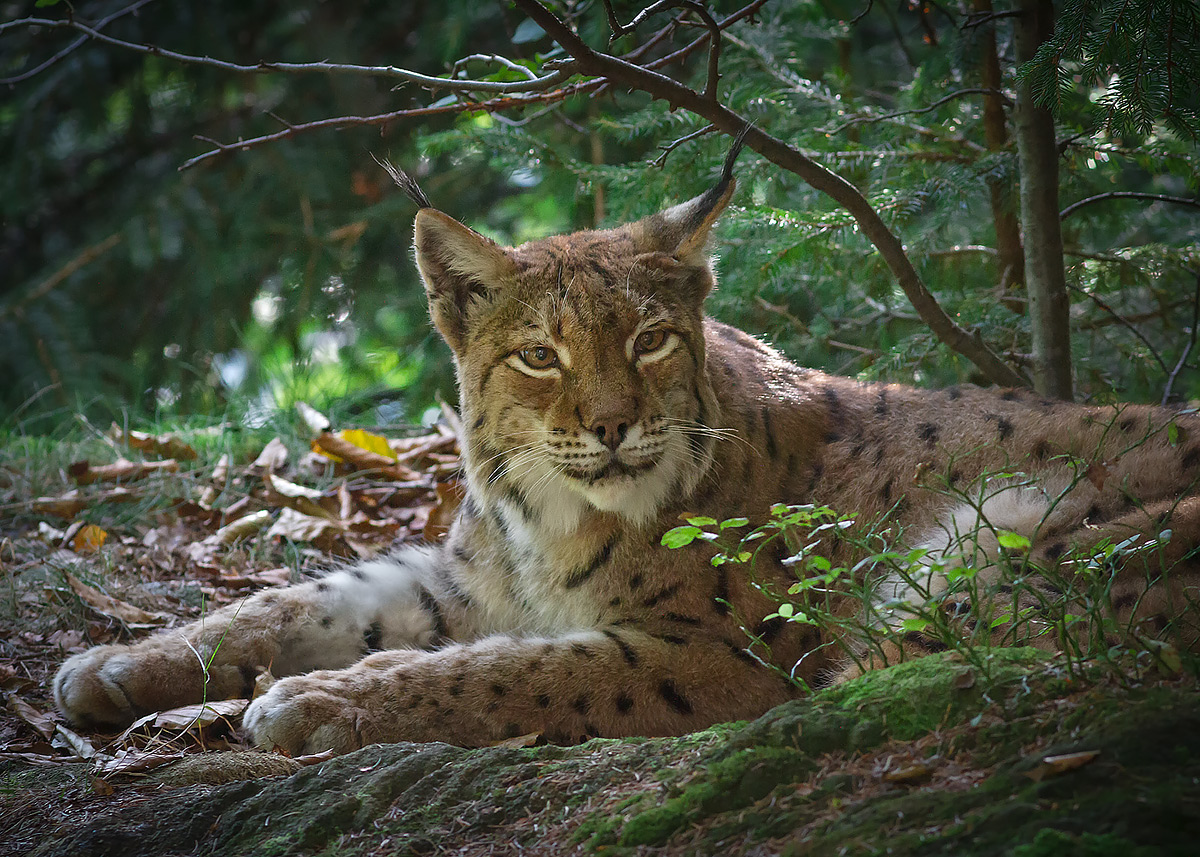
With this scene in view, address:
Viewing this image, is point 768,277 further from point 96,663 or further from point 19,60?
point 19,60

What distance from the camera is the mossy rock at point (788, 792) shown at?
1643mm

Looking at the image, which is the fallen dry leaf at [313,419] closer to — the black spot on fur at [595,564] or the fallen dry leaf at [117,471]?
the fallen dry leaf at [117,471]

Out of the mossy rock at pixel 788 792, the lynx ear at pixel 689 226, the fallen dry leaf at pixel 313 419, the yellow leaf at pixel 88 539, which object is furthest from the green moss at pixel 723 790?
the fallen dry leaf at pixel 313 419

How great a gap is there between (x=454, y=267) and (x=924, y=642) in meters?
2.18

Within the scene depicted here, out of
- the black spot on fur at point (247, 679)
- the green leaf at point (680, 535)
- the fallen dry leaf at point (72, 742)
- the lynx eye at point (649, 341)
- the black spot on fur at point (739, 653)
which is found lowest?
the fallen dry leaf at point (72, 742)

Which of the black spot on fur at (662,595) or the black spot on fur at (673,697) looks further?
the black spot on fur at (662,595)

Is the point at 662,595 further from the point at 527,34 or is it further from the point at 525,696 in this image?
the point at 527,34

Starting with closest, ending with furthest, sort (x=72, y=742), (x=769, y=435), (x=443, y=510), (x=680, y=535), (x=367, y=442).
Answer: (x=680, y=535) < (x=72, y=742) < (x=769, y=435) < (x=443, y=510) < (x=367, y=442)

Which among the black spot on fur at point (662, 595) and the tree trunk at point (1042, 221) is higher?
the tree trunk at point (1042, 221)

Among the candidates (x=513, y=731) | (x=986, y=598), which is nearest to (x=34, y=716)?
A: (x=513, y=731)

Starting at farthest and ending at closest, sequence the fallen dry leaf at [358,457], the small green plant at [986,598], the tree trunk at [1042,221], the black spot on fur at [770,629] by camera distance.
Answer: the fallen dry leaf at [358,457]
the tree trunk at [1042,221]
the black spot on fur at [770,629]
the small green plant at [986,598]

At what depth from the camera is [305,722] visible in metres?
3.10

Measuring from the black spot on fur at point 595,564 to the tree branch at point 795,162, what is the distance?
1.56 m

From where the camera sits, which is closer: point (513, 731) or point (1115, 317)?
point (513, 731)
